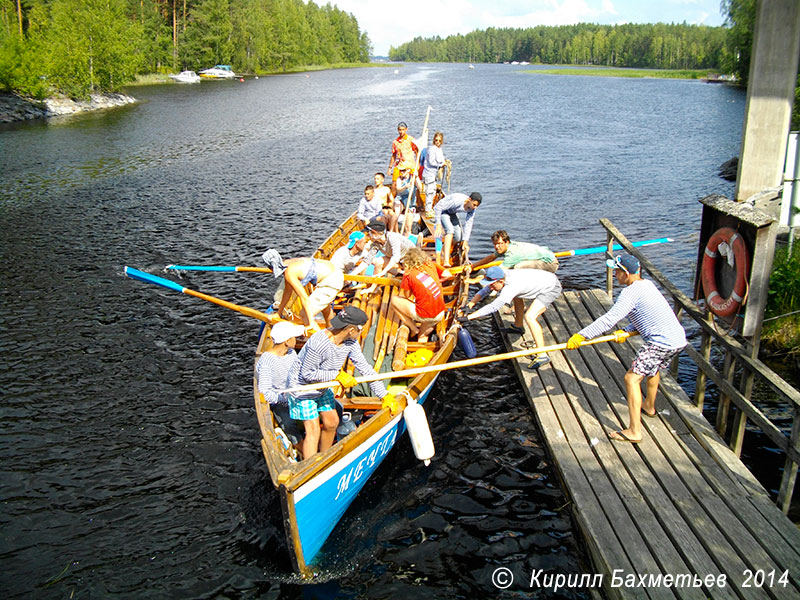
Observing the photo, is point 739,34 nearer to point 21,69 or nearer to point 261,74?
point 21,69

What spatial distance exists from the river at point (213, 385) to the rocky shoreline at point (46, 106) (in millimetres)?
11272

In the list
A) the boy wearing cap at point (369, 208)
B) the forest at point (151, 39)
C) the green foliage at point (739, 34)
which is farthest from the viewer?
the green foliage at point (739, 34)

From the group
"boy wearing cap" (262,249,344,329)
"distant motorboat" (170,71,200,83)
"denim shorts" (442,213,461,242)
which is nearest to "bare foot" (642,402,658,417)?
"boy wearing cap" (262,249,344,329)

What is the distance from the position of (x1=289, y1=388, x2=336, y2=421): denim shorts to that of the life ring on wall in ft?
16.8

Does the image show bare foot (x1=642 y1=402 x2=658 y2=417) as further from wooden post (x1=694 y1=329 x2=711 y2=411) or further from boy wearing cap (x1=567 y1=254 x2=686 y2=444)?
wooden post (x1=694 y1=329 x2=711 y2=411)

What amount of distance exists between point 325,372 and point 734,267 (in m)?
5.35

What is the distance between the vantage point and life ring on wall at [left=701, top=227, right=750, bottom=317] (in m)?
7.78

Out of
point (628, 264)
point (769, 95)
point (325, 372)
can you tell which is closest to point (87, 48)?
point (325, 372)

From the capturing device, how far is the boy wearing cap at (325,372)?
A: 7.06 meters

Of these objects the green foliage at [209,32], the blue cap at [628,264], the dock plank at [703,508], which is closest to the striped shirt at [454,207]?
the blue cap at [628,264]

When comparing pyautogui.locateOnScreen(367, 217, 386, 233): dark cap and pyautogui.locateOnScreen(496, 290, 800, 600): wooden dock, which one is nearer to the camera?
pyautogui.locateOnScreen(496, 290, 800, 600): wooden dock

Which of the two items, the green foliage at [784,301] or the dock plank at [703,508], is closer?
the dock plank at [703,508]

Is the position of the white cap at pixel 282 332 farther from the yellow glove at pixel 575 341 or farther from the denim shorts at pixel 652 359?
the denim shorts at pixel 652 359

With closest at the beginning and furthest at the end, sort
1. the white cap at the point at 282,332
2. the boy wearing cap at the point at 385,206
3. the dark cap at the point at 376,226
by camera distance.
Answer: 1. the white cap at the point at 282,332
2. the dark cap at the point at 376,226
3. the boy wearing cap at the point at 385,206
